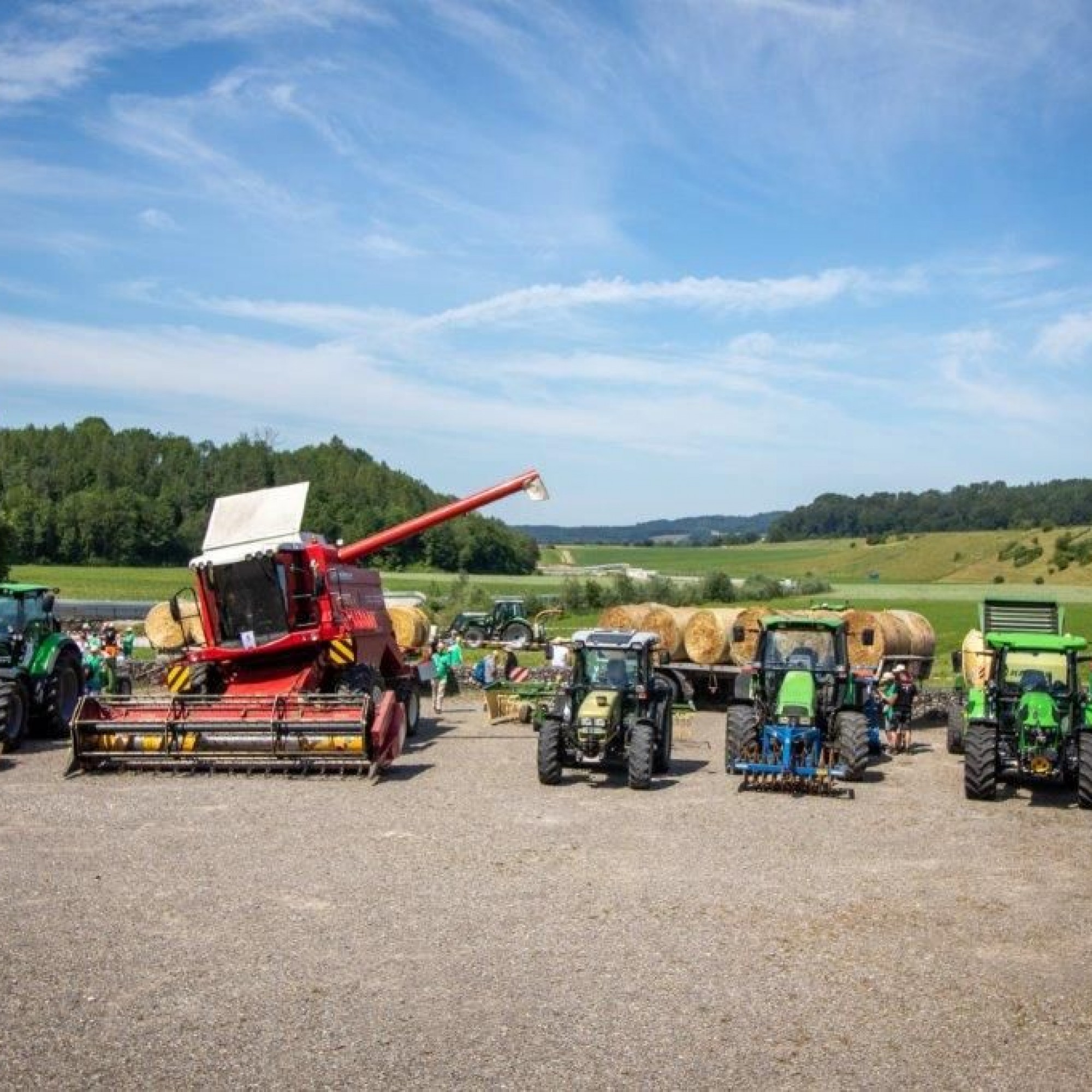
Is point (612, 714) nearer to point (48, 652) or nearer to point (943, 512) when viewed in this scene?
point (48, 652)

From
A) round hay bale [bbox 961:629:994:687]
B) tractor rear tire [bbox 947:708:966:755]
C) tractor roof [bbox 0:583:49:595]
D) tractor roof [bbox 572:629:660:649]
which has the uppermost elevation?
tractor roof [bbox 0:583:49:595]

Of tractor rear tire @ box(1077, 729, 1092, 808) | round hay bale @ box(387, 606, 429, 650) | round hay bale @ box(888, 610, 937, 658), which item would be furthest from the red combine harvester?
round hay bale @ box(387, 606, 429, 650)

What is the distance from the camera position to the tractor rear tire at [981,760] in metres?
14.0

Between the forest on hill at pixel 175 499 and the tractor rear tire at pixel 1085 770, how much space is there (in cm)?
6157

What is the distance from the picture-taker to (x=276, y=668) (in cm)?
1789

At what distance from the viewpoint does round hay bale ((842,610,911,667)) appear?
23.1 m

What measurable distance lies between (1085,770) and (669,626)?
12136 millimetres

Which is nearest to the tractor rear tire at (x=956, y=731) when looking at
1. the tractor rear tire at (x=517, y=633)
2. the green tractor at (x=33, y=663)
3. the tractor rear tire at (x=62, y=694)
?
the tractor rear tire at (x=62, y=694)

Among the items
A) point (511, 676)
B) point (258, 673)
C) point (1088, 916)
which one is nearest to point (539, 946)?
point (1088, 916)

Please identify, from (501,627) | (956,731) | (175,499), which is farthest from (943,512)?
(956,731)

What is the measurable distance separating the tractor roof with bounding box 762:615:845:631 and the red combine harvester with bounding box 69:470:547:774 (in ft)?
15.9

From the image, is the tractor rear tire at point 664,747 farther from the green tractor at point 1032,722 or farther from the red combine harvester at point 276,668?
the green tractor at point 1032,722

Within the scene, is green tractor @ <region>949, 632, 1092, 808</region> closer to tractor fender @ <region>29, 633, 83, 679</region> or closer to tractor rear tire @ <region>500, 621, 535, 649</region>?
tractor fender @ <region>29, 633, 83, 679</region>

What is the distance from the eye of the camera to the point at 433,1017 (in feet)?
23.5
